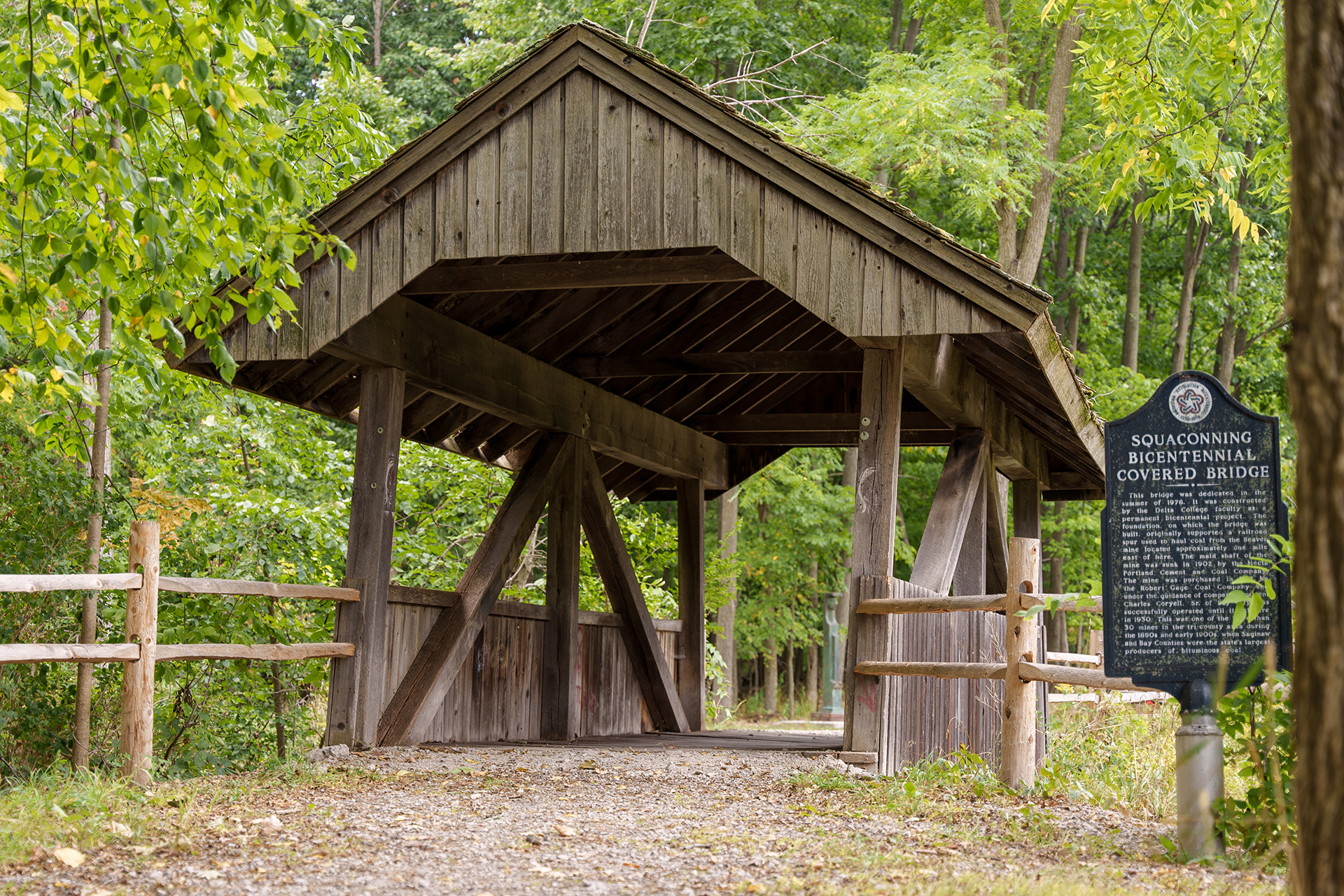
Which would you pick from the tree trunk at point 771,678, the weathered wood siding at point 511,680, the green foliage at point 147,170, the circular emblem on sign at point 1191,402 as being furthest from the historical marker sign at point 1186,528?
the tree trunk at point 771,678

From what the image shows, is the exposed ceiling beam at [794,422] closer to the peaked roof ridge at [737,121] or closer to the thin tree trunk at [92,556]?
the peaked roof ridge at [737,121]

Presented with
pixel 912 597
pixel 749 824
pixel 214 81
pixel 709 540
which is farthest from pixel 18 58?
pixel 709 540

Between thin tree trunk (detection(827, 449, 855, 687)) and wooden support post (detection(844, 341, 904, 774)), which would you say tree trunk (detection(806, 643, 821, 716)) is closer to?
thin tree trunk (detection(827, 449, 855, 687))

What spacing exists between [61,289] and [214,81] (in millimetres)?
1212

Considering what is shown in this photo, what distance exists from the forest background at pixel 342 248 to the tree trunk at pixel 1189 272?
6 cm

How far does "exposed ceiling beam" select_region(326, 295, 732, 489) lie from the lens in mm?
8148

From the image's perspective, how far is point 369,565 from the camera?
7965mm

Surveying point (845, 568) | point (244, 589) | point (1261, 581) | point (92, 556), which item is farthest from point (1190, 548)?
point (845, 568)

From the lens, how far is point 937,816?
574 cm

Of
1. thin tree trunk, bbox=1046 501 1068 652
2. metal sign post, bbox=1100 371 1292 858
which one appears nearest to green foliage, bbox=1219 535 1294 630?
metal sign post, bbox=1100 371 1292 858

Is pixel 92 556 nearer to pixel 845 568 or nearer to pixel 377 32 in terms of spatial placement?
pixel 845 568

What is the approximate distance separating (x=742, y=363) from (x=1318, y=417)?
7259 mm

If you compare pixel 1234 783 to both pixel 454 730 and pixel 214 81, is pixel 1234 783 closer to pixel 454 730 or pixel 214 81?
pixel 454 730

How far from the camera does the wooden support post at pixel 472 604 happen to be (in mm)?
8297
